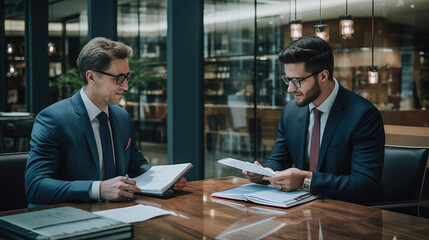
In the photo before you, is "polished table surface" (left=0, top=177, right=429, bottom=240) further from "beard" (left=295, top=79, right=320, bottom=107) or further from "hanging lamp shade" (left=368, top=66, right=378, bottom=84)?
"hanging lamp shade" (left=368, top=66, right=378, bottom=84)

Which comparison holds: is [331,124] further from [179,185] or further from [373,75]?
[373,75]

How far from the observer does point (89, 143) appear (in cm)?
209

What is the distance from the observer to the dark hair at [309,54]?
2402 mm

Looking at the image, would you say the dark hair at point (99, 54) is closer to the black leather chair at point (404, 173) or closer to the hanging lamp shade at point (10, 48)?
the black leather chair at point (404, 173)

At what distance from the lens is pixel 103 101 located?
225 centimetres

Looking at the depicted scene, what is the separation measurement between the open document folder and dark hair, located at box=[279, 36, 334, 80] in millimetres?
751

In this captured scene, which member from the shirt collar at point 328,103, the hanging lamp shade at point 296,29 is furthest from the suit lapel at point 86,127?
the hanging lamp shade at point 296,29

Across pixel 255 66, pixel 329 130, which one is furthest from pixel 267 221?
pixel 255 66

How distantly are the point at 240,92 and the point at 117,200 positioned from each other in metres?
3.85

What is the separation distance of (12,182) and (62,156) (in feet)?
1.09

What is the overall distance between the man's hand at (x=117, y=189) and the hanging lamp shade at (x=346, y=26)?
331 cm

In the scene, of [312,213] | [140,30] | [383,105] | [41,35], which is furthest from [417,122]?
[41,35]

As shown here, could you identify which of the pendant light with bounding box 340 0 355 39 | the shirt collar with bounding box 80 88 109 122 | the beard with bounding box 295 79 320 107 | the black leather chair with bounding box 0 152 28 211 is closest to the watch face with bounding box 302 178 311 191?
the beard with bounding box 295 79 320 107

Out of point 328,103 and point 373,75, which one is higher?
point 373,75
